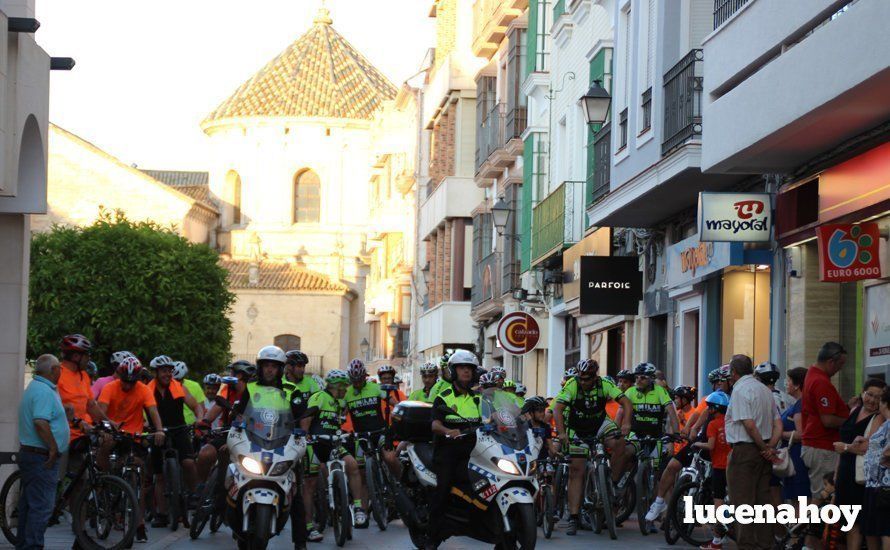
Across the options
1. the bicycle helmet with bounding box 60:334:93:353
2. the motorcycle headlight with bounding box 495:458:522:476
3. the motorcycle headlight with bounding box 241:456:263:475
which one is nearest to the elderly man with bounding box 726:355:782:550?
the motorcycle headlight with bounding box 495:458:522:476

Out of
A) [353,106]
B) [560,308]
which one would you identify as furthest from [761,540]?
[353,106]

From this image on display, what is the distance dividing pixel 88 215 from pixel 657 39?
63.4 metres

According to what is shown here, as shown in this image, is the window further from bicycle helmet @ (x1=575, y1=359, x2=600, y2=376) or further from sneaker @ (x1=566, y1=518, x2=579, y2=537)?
bicycle helmet @ (x1=575, y1=359, x2=600, y2=376)

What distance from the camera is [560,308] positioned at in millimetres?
36500

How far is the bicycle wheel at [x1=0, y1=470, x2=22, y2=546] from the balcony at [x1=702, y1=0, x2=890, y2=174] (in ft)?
25.9

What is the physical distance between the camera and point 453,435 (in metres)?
14.0

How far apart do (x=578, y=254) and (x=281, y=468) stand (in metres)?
17.8

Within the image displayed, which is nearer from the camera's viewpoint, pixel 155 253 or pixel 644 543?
pixel 644 543

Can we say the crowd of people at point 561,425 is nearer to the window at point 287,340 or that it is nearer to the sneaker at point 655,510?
the sneaker at point 655,510

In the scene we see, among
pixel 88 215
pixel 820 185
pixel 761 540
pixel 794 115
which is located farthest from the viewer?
pixel 88 215

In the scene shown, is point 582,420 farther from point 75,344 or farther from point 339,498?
point 75,344

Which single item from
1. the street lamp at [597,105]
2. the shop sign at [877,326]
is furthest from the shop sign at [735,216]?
the street lamp at [597,105]

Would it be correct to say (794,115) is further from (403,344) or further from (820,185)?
(403,344)

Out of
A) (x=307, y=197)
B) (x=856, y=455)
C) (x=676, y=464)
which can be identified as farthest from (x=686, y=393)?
(x=307, y=197)
